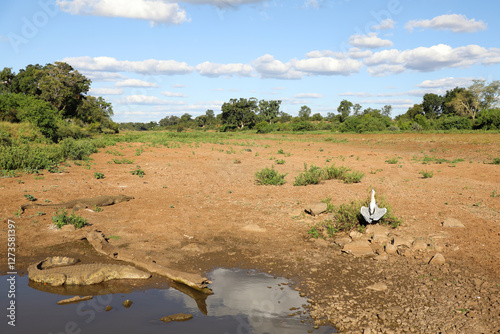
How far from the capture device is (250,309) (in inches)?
201

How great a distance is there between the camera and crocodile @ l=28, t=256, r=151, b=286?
5.74 metres

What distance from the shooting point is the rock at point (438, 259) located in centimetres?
627

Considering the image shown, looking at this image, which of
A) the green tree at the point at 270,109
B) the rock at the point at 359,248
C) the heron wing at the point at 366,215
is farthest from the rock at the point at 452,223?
the green tree at the point at 270,109

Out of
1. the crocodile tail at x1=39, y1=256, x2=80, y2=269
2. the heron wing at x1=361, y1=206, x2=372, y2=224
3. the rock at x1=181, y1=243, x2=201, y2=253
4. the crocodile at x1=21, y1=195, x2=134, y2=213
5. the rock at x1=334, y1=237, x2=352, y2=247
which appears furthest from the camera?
the crocodile at x1=21, y1=195, x2=134, y2=213

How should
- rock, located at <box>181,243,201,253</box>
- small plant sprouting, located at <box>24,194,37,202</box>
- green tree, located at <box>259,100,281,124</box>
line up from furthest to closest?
1. green tree, located at <box>259,100,281,124</box>
2. small plant sprouting, located at <box>24,194,37,202</box>
3. rock, located at <box>181,243,201,253</box>

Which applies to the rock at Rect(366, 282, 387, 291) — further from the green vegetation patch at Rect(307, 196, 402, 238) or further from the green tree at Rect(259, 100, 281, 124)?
the green tree at Rect(259, 100, 281, 124)

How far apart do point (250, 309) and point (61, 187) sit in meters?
9.43

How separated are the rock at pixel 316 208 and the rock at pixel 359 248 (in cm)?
210

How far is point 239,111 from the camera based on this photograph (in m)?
72.4

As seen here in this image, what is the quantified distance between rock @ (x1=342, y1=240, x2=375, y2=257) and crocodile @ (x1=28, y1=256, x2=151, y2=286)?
3.84 m

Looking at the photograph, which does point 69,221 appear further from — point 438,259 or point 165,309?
point 438,259

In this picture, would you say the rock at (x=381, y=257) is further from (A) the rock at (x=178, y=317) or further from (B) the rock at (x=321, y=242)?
(A) the rock at (x=178, y=317)

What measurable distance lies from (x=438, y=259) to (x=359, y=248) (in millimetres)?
1393

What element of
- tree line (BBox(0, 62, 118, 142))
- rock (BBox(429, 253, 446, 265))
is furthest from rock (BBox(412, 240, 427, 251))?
tree line (BBox(0, 62, 118, 142))
